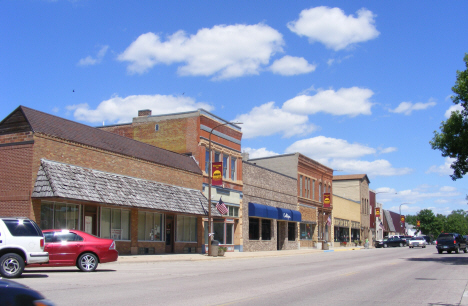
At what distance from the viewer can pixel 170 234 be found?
1254 inches

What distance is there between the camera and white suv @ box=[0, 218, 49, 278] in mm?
14602

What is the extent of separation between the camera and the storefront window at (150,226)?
93.9 ft

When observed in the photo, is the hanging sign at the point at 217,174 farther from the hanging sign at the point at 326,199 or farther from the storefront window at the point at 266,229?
the hanging sign at the point at 326,199

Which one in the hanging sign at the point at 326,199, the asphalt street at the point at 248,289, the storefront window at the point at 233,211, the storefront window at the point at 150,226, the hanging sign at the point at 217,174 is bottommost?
the asphalt street at the point at 248,289

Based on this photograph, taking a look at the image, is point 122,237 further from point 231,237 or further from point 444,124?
point 444,124

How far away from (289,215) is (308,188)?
29.6 feet

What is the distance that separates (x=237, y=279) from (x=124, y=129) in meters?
24.6

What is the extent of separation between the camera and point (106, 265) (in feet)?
71.6

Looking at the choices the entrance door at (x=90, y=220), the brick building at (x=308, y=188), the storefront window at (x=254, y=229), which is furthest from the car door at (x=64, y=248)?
the brick building at (x=308, y=188)

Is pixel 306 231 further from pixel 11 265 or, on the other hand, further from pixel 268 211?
pixel 11 265

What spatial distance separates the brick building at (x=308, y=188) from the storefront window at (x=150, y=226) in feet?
78.5

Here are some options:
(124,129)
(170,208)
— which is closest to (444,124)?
(170,208)

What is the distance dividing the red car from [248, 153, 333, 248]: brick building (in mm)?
35259

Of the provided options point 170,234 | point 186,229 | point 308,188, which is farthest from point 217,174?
point 308,188
